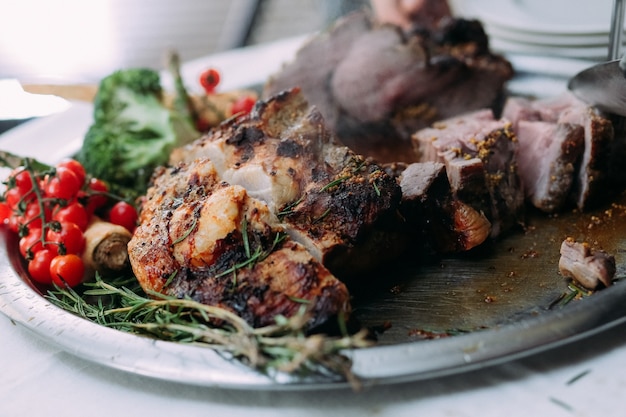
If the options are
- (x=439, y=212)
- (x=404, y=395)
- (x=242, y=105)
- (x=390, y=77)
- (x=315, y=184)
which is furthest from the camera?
(x=242, y=105)

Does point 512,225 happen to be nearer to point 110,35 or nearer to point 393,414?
point 393,414

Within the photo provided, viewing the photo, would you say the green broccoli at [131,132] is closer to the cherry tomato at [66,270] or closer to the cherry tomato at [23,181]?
the cherry tomato at [23,181]

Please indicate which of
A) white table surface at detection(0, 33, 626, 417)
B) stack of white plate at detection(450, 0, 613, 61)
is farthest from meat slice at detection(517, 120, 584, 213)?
stack of white plate at detection(450, 0, 613, 61)

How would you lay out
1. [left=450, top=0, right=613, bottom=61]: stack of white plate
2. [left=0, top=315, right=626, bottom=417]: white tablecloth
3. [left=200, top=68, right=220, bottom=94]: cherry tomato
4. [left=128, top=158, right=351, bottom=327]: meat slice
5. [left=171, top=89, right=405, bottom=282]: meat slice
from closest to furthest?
1. [left=0, top=315, right=626, bottom=417]: white tablecloth
2. [left=128, top=158, right=351, bottom=327]: meat slice
3. [left=171, top=89, right=405, bottom=282]: meat slice
4. [left=450, top=0, right=613, bottom=61]: stack of white plate
5. [left=200, top=68, right=220, bottom=94]: cherry tomato

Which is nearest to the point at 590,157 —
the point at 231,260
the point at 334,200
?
the point at 334,200

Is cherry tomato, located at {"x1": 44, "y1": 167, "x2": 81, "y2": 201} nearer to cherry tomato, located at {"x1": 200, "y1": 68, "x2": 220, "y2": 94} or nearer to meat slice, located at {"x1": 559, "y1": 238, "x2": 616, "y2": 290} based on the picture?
cherry tomato, located at {"x1": 200, "y1": 68, "x2": 220, "y2": 94}

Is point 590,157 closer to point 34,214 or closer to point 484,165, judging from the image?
point 484,165
